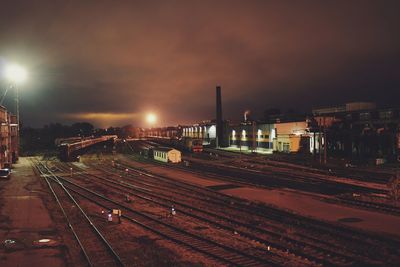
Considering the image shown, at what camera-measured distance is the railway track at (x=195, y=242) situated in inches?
502

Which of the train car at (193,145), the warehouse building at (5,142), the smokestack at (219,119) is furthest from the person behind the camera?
the smokestack at (219,119)

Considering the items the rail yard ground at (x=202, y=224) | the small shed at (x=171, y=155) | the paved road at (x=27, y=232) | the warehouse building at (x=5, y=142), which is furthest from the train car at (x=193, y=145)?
the paved road at (x=27, y=232)

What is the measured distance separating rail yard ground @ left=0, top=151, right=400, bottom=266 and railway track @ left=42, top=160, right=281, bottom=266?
45 millimetres

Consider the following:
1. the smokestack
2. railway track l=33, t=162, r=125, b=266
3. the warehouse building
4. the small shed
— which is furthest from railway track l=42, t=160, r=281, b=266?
the smokestack

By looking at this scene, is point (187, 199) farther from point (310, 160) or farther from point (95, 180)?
point (310, 160)

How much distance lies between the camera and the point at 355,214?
794 inches

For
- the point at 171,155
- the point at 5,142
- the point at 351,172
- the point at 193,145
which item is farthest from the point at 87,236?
the point at 193,145

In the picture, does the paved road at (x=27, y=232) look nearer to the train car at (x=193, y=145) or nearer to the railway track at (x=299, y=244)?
the railway track at (x=299, y=244)

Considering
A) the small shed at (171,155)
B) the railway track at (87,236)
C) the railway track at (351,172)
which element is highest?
the small shed at (171,155)

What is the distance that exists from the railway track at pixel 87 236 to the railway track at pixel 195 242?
7.01ft

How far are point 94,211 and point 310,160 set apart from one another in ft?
120

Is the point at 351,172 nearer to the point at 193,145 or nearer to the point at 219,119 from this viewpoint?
the point at 193,145

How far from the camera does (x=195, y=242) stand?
15195mm

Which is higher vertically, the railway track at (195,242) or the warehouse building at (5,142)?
the warehouse building at (5,142)
